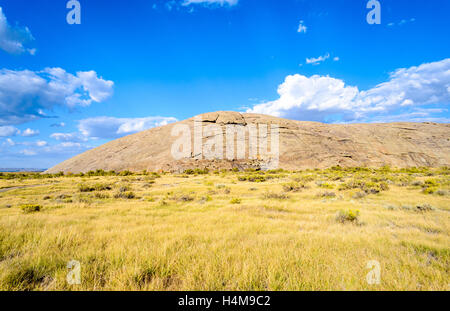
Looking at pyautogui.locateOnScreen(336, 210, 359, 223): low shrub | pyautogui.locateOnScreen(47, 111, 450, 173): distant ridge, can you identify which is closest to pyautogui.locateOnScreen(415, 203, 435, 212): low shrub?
pyautogui.locateOnScreen(336, 210, 359, 223): low shrub

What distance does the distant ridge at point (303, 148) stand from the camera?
161 feet

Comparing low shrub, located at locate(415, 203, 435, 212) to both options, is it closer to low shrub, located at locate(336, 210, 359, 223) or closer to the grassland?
the grassland

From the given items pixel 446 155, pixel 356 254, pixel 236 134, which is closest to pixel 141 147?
pixel 236 134

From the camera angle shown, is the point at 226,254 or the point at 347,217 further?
the point at 347,217

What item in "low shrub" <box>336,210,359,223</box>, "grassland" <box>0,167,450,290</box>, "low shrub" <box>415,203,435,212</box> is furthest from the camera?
"low shrub" <box>415,203,435,212</box>

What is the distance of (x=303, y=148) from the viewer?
5356cm

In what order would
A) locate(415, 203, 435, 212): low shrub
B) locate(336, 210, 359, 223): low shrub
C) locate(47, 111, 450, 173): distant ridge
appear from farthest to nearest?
locate(47, 111, 450, 173): distant ridge → locate(415, 203, 435, 212): low shrub → locate(336, 210, 359, 223): low shrub

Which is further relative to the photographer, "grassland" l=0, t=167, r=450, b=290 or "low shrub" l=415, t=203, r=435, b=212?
"low shrub" l=415, t=203, r=435, b=212

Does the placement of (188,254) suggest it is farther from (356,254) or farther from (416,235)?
(416,235)

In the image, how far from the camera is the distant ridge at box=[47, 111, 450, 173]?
1930 inches

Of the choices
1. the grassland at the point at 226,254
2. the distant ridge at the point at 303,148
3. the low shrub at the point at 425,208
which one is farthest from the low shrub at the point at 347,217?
the distant ridge at the point at 303,148

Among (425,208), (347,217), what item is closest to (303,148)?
(425,208)

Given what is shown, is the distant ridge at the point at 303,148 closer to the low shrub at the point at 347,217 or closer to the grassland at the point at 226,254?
the grassland at the point at 226,254

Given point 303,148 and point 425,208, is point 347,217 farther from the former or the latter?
point 303,148
